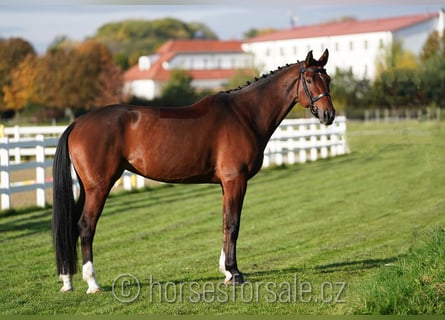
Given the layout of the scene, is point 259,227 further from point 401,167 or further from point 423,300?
point 401,167

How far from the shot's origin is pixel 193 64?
105312mm

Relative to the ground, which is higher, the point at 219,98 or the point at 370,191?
the point at 219,98

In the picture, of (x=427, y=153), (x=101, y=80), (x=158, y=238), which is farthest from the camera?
(x=101, y=80)

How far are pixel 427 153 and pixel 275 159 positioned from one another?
19.4 feet

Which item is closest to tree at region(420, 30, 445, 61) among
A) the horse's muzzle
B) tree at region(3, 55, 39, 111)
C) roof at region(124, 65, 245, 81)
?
the horse's muzzle

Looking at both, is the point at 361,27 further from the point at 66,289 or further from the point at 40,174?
the point at 66,289

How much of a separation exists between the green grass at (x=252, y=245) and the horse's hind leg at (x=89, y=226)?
23cm

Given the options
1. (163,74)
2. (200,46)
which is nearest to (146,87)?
(163,74)

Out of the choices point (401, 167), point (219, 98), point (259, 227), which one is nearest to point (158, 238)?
point (259, 227)

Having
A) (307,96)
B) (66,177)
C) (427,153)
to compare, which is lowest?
(427,153)

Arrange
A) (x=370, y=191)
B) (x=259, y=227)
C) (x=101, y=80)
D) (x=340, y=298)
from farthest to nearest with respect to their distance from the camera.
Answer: (x=101, y=80)
(x=370, y=191)
(x=259, y=227)
(x=340, y=298)

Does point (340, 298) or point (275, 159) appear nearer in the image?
point (340, 298)

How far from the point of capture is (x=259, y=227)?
1343 centimetres

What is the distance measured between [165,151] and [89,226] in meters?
1.05
